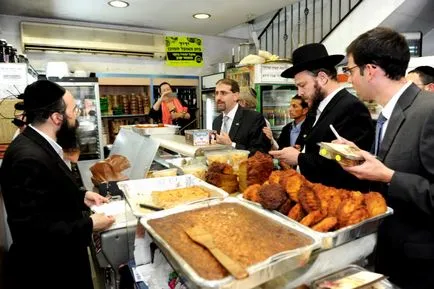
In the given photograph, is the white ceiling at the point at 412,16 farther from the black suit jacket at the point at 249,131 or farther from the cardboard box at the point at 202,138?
the cardboard box at the point at 202,138

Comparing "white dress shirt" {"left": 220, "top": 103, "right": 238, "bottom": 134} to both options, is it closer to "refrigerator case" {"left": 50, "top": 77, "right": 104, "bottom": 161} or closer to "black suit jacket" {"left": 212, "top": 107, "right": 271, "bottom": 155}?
"black suit jacket" {"left": 212, "top": 107, "right": 271, "bottom": 155}

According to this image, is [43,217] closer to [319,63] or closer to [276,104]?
[319,63]

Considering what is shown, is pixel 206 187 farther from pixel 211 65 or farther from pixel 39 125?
pixel 211 65

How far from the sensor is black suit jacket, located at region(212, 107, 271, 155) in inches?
125

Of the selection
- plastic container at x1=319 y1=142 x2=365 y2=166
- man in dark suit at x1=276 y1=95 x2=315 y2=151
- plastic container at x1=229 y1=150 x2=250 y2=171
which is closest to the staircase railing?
man in dark suit at x1=276 y1=95 x2=315 y2=151

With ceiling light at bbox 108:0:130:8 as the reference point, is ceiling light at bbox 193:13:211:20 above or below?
above

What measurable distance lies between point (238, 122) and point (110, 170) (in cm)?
145

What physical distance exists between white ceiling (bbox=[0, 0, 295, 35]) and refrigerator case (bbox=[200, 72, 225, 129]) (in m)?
1.10

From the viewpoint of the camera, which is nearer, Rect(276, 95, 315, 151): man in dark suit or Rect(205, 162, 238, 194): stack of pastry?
Rect(205, 162, 238, 194): stack of pastry

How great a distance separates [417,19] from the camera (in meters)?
4.26

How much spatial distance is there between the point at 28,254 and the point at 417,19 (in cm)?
517

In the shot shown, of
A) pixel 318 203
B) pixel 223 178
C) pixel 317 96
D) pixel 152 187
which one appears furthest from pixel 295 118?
pixel 318 203

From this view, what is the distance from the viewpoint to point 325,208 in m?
1.06

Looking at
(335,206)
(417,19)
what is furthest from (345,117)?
(417,19)
